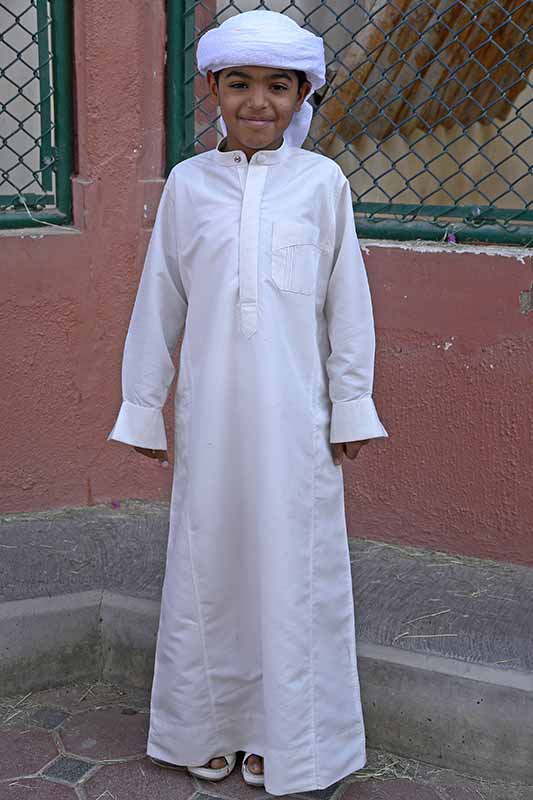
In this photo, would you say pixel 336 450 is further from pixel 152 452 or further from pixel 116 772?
pixel 116 772

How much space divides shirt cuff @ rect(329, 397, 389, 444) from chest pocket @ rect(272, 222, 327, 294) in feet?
0.96

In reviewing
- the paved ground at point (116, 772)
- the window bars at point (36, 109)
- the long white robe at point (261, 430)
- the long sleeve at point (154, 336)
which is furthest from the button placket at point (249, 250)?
the window bars at point (36, 109)

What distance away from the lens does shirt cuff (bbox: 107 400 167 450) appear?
2723 mm

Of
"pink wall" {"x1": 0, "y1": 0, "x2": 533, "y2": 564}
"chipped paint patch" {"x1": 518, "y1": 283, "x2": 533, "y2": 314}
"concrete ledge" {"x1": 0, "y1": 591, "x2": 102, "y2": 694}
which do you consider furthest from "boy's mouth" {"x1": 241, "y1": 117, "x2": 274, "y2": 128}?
"concrete ledge" {"x1": 0, "y1": 591, "x2": 102, "y2": 694}

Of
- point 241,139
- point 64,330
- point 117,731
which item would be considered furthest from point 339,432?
point 64,330

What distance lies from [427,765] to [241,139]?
1762 millimetres

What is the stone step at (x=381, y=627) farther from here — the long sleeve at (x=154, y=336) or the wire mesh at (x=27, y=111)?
the wire mesh at (x=27, y=111)

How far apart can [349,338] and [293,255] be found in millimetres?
241

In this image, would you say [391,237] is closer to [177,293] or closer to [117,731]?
[177,293]

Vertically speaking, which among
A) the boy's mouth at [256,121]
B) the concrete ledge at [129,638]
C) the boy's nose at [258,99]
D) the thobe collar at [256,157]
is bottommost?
the concrete ledge at [129,638]

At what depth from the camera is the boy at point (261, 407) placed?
2514mm

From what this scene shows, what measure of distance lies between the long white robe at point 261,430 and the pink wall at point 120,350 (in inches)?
40.0

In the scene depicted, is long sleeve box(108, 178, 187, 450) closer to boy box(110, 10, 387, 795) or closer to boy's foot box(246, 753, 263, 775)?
boy box(110, 10, 387, 795)

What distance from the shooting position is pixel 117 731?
10.2 ft
